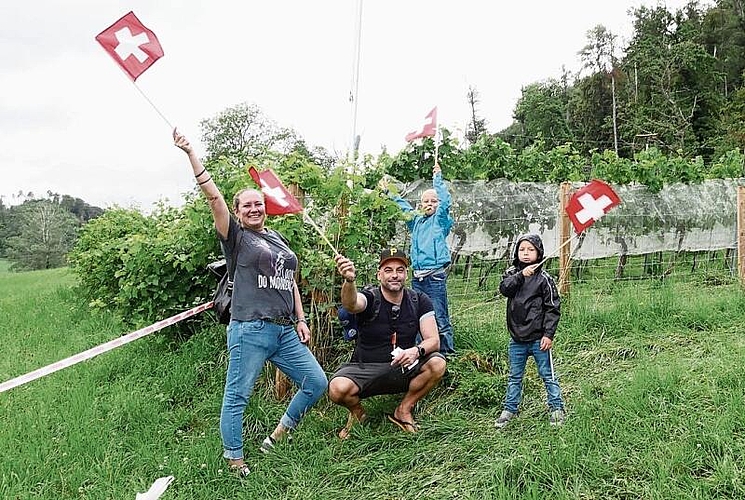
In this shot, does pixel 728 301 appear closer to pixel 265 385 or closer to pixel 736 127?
pixel 265 385

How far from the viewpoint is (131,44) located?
3.86 metres

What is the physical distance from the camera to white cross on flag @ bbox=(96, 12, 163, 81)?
3.81 m

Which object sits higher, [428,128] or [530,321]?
[428,128]

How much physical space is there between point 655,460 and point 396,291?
1830 mm

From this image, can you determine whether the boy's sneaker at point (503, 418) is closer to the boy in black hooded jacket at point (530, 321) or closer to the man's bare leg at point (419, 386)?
the boy in black hooded jacket at point (530, 321)

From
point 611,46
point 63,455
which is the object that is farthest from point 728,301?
point 611,46

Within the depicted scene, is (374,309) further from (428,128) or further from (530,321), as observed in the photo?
(428,128)

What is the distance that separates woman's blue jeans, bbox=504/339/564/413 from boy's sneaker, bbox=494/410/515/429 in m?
0.03

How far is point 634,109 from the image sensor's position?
3856 centimetres

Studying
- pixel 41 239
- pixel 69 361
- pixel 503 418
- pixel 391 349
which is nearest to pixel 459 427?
pixel 503 418

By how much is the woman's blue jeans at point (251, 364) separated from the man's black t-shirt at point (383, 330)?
1.43ft

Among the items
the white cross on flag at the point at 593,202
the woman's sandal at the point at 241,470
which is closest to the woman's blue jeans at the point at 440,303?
the white cross on flag at the point at 593,202

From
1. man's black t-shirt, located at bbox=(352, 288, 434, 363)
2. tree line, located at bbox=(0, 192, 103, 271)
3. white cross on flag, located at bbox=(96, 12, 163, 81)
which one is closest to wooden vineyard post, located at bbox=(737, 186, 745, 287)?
man's black t-shirt, located at bbox=(352, 288, 434, 363)

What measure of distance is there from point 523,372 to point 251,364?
1.79m
